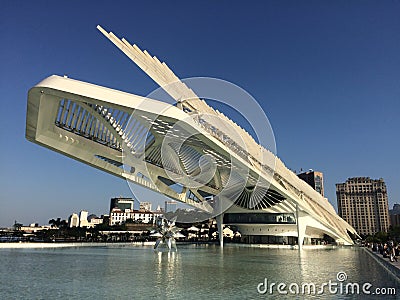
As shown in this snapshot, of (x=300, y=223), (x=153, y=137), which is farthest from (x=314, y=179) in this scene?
(x=153, y=137)

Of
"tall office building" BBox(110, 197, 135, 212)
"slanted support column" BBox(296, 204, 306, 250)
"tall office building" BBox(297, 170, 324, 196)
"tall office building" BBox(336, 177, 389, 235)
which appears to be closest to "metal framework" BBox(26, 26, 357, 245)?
"slanted support column" BBox(296, 204, 306, 250)

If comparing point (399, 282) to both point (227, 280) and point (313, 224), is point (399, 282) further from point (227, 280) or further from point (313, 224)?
point (313, 224)

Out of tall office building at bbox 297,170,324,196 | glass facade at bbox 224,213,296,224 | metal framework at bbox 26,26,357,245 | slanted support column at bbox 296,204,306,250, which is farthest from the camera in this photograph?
tall office building at bbox 297,170,324,196

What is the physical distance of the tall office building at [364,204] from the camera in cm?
10044

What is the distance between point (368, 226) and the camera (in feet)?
334

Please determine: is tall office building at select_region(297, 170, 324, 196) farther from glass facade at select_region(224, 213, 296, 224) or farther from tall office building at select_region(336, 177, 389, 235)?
glass facade at select_region(224, 213, 296, 224)

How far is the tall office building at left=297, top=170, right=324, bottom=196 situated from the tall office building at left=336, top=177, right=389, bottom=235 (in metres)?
13.5

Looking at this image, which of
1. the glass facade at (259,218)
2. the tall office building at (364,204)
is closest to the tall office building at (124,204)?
the tall office building at (364,204)

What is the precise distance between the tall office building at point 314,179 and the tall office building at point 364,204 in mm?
13513

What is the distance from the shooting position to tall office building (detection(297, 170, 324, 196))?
122 metres

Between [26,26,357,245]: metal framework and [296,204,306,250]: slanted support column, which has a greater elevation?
[26,26,357,245]: metal framework

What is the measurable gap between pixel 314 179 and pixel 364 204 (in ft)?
72.8

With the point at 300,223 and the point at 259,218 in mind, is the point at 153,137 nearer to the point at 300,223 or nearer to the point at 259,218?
the point at 300,223

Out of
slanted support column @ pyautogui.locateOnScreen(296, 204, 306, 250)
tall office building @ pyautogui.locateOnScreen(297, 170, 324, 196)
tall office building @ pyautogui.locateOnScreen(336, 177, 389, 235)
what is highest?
tall office building @ pyautogui.locateOnScreen(297, 170, 324, 196)
